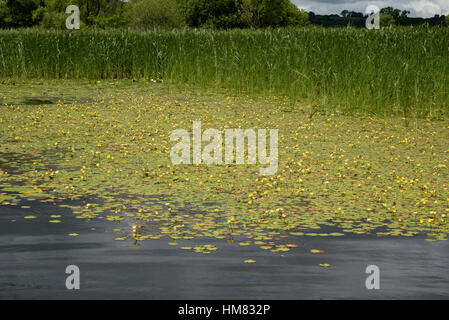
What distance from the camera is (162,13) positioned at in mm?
52969

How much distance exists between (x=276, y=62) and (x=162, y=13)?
40462 millimetres

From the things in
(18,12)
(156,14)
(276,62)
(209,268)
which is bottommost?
(209,268)

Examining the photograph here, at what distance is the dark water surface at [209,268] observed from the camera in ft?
12.5

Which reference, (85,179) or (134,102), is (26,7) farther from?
(85,179)

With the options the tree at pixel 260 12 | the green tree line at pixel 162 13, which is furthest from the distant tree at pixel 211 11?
the tree at pixel 260 12

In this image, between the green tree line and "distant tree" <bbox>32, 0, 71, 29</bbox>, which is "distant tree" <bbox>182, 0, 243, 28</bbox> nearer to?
the green tree line

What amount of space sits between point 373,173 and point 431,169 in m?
0.86

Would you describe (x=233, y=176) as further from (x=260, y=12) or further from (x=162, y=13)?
(x=162, y=13)

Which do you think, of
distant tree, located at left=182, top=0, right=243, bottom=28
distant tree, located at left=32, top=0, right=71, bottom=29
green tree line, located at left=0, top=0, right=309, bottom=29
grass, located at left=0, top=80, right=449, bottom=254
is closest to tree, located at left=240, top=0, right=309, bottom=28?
green tree line, located at left=0, top=0, right=309, bottom=29

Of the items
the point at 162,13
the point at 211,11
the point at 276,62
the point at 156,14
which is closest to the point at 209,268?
the point at 276,62

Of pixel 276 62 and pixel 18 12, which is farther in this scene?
pixel 18 12

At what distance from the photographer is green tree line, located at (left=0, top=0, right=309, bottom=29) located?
47625 millimetres

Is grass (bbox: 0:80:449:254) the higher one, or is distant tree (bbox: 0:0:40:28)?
distant tree (bbox: 0:0:40:28)

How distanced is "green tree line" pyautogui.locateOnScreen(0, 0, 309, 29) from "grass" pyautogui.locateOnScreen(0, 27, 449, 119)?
28.4 m
